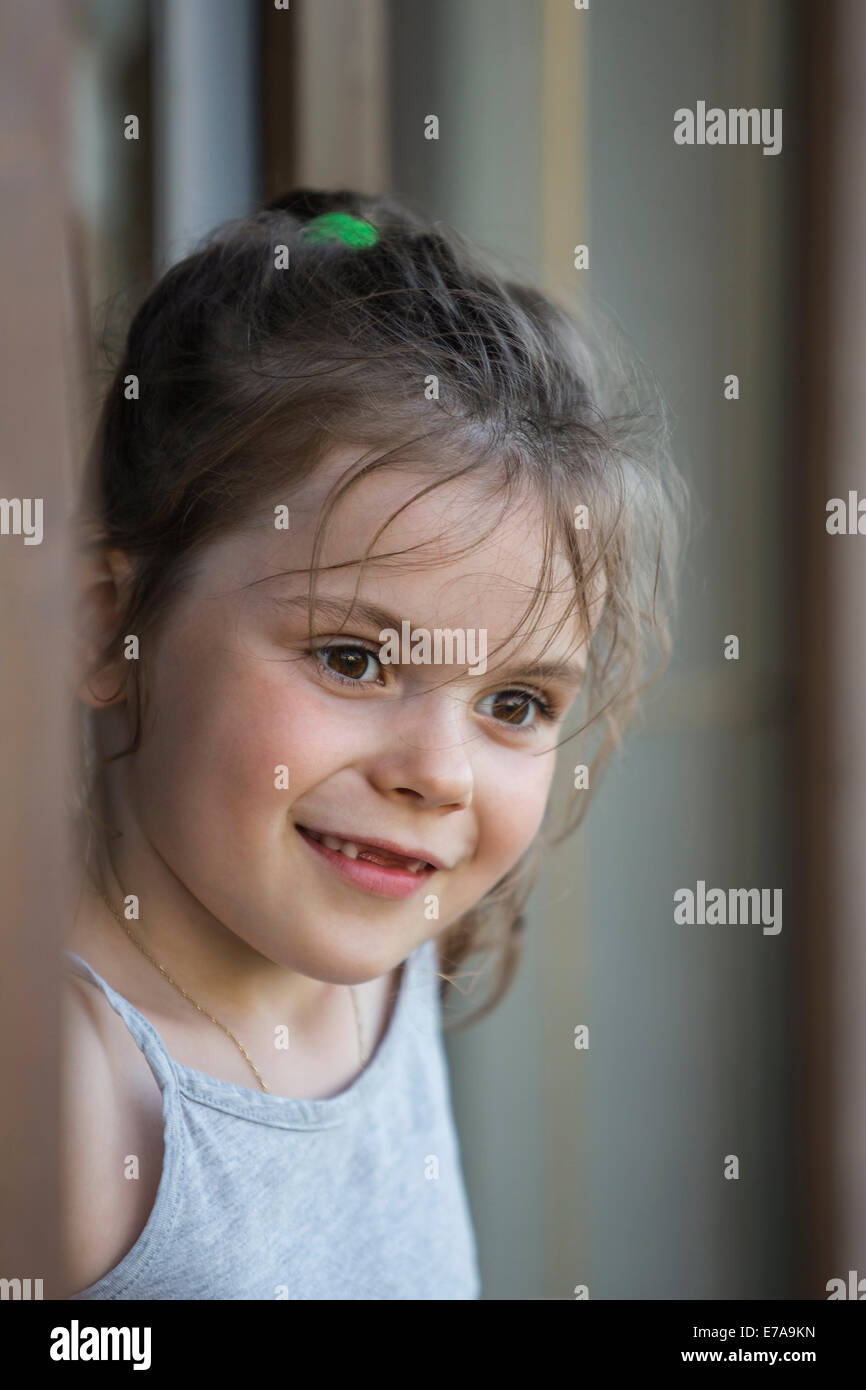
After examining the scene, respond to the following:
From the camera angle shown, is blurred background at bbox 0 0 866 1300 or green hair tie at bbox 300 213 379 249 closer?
green hair tie at bbox 300 213 379 249

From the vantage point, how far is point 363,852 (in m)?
0.58

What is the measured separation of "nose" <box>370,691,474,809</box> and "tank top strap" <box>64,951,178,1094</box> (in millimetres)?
184

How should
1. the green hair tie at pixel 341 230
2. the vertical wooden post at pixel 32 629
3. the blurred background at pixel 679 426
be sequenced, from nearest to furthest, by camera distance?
the vertical wooden post at pixel 32 629 → the green hair tie at pixel 341 230 → the blurred background at pixel 679 426

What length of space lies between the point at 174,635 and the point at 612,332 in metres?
0.40

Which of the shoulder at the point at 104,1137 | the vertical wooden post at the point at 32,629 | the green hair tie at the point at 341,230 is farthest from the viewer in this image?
the green hair tie at the point at 341,230

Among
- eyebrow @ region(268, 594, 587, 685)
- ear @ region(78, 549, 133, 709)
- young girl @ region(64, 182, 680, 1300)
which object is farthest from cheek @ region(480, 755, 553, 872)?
ear @ region(78, 549, 133, 709)

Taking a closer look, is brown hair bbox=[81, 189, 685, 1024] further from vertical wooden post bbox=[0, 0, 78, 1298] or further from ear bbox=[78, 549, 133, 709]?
vertical wooden post bbox=[0, 0, 78, 1298]

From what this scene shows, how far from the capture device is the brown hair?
1.88ft

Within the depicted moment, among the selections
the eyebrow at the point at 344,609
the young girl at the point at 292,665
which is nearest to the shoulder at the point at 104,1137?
the young girl at the point at 292,665

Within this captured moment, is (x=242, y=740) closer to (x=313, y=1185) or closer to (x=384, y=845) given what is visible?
(x=384, y=845)

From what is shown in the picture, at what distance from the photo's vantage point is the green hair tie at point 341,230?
24.2 inches

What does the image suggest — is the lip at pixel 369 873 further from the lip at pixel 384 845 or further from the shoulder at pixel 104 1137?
the shoulder at pixel 104 1137

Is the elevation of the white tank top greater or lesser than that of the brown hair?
lesser
